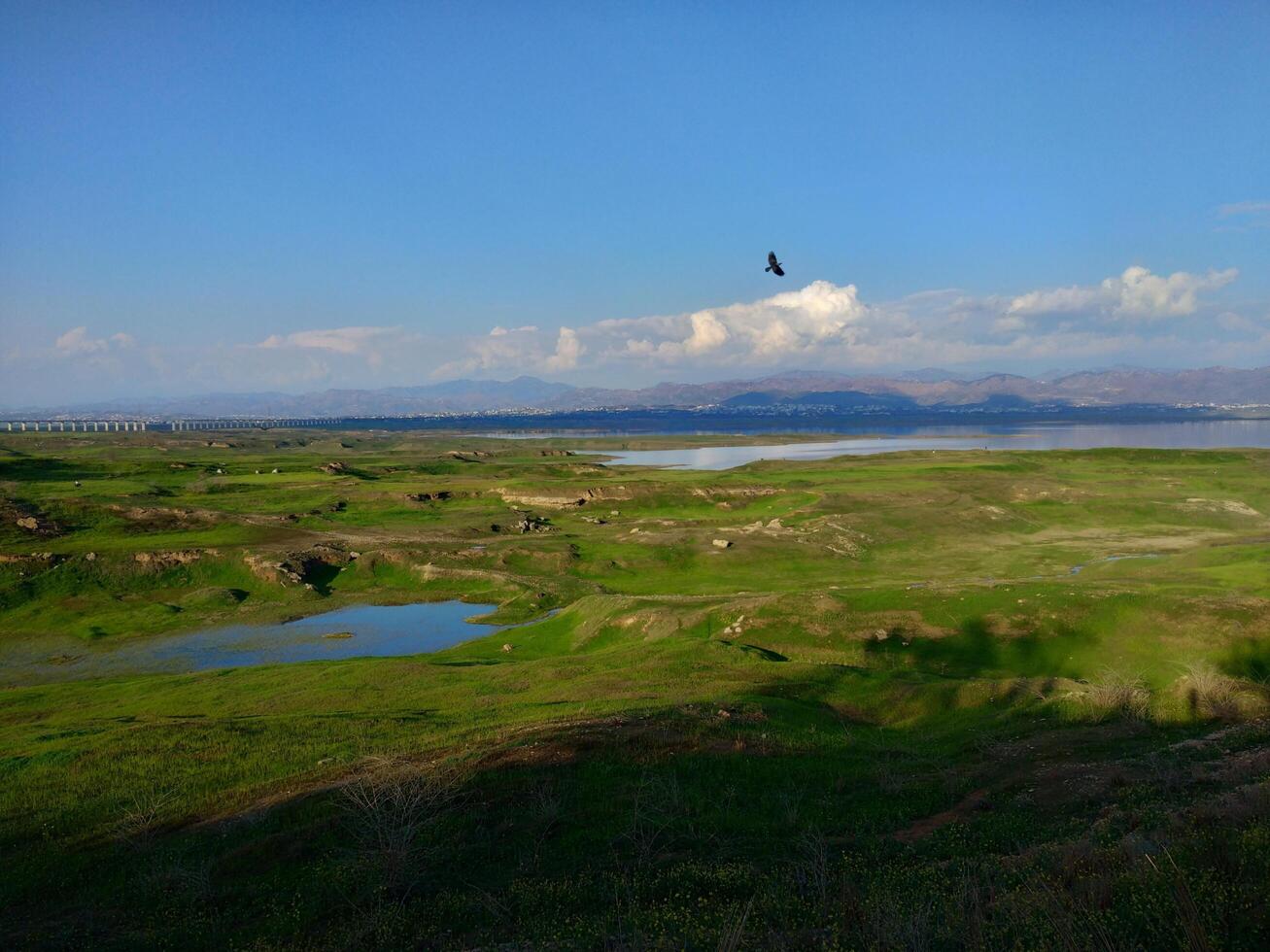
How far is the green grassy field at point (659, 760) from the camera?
12.9 m

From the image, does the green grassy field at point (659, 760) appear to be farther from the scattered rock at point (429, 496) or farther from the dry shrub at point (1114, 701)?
the scattered rock at point (429, 496)

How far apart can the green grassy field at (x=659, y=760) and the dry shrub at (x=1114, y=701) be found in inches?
5.7

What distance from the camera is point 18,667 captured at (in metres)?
47.1

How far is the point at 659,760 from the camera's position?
21.2m

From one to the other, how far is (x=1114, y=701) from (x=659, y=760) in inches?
687

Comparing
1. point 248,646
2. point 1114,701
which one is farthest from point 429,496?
point 1114,701

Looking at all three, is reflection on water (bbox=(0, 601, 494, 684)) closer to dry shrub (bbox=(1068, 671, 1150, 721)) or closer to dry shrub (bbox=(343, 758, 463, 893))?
dry shrub (bbox=(343, 758, 463, 893))

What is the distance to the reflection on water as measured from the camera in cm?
4697

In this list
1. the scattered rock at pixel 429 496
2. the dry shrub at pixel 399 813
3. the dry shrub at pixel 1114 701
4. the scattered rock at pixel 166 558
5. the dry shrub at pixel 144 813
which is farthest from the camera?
the scattered rock at pixel 429 496

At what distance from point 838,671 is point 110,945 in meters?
28.6

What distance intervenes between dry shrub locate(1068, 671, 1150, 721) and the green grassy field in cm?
14

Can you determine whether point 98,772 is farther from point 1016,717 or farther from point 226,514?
point 226,514

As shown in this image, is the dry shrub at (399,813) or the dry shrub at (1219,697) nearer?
the dry shrub at (399,813)

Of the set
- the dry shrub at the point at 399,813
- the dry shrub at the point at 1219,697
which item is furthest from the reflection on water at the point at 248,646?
the dry shrub at the point at 1219,697
